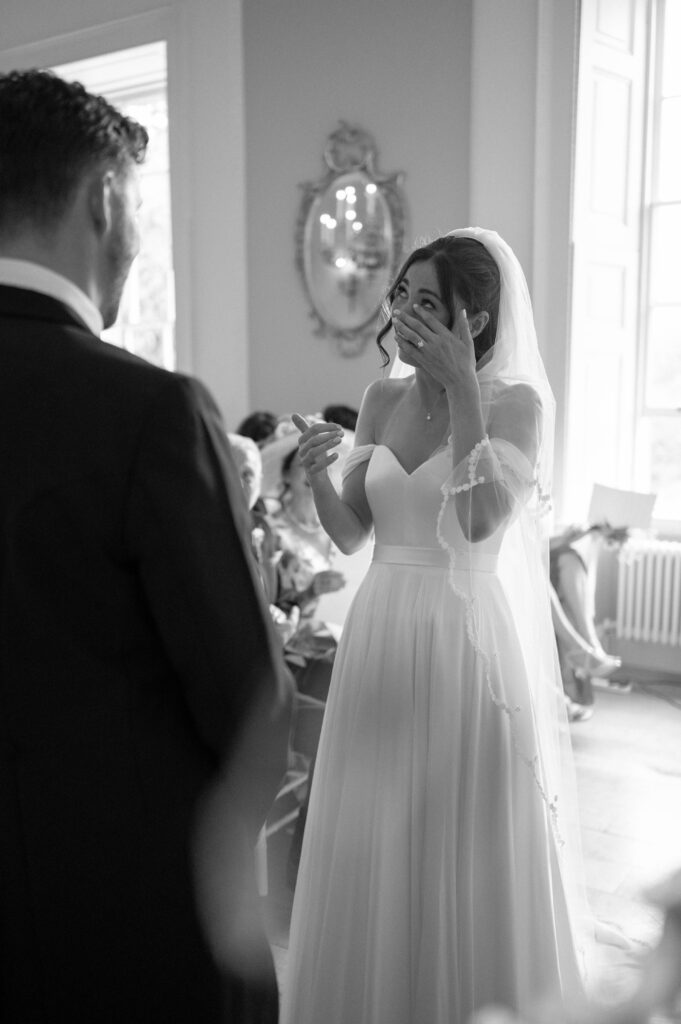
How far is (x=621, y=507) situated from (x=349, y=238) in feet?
7.14

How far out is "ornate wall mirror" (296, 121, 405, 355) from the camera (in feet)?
17.4

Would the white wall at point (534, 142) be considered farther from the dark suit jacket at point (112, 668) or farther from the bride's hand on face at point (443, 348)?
the dark suit jacket at point (112, 668)

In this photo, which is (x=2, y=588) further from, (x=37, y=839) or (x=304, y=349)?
(x=304, y=349)

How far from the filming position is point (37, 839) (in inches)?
37.0

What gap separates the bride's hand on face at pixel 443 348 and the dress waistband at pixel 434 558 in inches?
13.0

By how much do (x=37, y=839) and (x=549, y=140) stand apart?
4417 millimetres

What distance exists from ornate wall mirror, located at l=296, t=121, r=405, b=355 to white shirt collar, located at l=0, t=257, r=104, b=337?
444 cm

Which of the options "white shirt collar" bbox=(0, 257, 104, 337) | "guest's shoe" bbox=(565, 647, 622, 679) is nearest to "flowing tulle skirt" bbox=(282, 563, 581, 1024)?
"white shirt collar" bbox=(0, 257, 104, 337)

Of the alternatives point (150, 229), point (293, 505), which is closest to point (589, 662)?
point (293, 505)

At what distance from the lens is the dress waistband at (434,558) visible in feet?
5.84

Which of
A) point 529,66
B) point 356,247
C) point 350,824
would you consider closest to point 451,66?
point 529,66

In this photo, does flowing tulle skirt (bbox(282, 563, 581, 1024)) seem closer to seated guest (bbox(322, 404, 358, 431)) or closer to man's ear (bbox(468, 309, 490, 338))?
man's ear (bbox(468, 309, 490, 338))

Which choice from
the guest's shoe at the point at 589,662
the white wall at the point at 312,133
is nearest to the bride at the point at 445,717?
the guest's shoe at the point at 589,662

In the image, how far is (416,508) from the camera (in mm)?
1793
